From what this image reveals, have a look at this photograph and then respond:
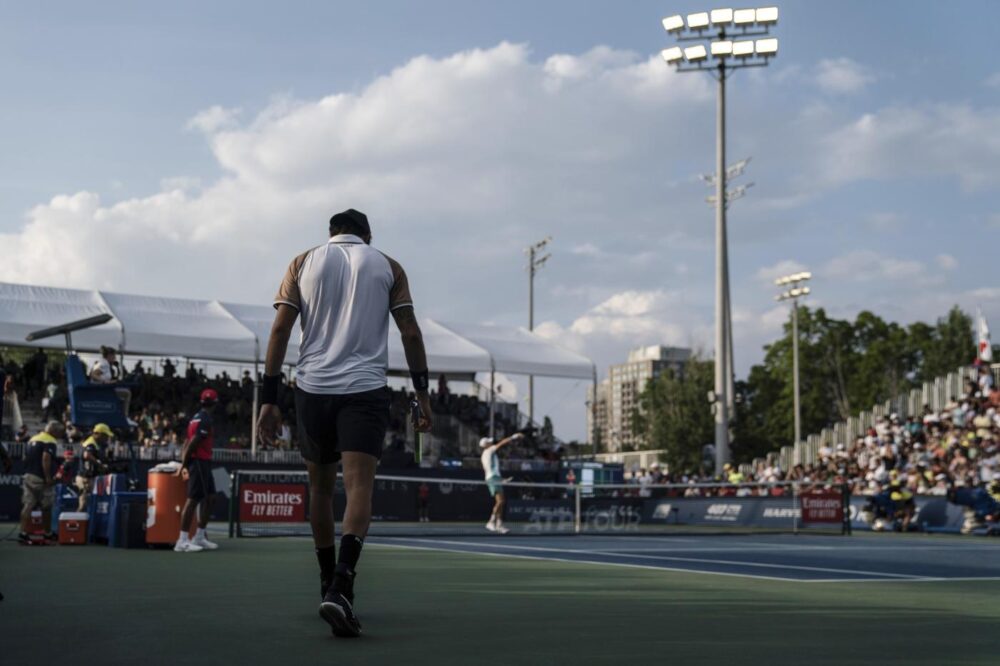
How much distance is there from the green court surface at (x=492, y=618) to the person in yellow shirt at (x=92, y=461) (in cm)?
658

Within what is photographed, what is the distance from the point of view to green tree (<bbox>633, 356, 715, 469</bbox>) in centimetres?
6769

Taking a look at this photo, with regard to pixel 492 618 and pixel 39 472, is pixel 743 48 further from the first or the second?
pixel 492 618

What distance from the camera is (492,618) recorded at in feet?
22.4

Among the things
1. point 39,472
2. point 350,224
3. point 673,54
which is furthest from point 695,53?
point 350,224

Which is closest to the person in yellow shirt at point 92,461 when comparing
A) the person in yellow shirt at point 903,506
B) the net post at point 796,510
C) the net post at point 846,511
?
the net post at point 796,510

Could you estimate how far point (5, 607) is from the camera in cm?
725

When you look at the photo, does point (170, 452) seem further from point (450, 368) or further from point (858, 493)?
point (858, 493)

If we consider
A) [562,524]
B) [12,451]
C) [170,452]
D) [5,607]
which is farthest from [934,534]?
[5,607]

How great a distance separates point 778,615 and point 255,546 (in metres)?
10.6

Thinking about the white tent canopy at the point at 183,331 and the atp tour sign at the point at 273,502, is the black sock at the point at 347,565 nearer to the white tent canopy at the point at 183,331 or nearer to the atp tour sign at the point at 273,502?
the atp tour sign at the point at 273,502

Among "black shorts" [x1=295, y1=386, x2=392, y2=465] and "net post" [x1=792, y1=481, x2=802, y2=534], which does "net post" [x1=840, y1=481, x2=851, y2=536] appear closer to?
"net post" [x1=792, y1=481, x2=802, y2=534]

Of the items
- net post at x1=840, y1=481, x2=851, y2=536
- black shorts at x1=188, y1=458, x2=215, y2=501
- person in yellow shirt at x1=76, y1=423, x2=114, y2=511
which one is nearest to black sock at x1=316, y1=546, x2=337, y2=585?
black shorts at x1=188, y1=458, x2=215, y2=501

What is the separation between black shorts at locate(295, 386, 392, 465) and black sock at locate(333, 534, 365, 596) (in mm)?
446

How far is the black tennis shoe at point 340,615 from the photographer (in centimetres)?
569
